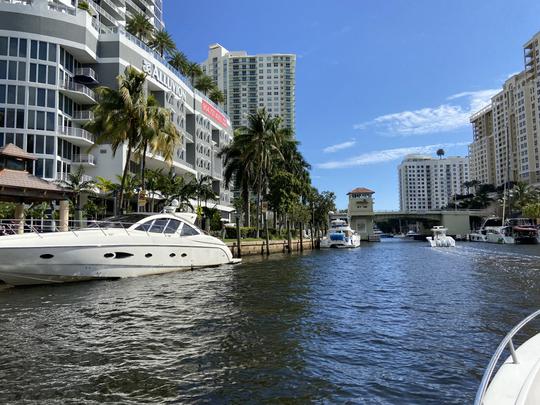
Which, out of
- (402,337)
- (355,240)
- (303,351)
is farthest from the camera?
(355,240)

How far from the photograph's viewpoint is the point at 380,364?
745 centimetres

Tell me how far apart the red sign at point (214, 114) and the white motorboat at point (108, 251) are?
178 ft

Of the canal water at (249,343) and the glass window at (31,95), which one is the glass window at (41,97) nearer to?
the glass window at (31,95)

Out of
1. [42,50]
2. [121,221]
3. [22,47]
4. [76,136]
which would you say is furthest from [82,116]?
[121,221]

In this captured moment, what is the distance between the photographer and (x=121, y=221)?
20344mm

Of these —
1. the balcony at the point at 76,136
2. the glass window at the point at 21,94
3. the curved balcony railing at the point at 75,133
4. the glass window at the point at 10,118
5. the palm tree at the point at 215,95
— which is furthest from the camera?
the palm tree at the point at 215,95

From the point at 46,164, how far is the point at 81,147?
20.7 ft

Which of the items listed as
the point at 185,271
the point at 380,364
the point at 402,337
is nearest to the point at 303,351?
the point at 380,364

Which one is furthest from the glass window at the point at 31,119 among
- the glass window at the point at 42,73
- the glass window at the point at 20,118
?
the glass window at the point at 42,73

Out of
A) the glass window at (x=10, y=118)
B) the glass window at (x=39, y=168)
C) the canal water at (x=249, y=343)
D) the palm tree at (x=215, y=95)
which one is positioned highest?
the palm tree at (x=215, y=95)

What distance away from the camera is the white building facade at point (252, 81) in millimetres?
151125

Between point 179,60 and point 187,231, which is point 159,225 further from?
point 179,60

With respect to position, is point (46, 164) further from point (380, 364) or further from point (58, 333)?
point (380, 364)

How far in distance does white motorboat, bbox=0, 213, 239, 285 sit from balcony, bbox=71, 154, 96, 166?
2868cm
